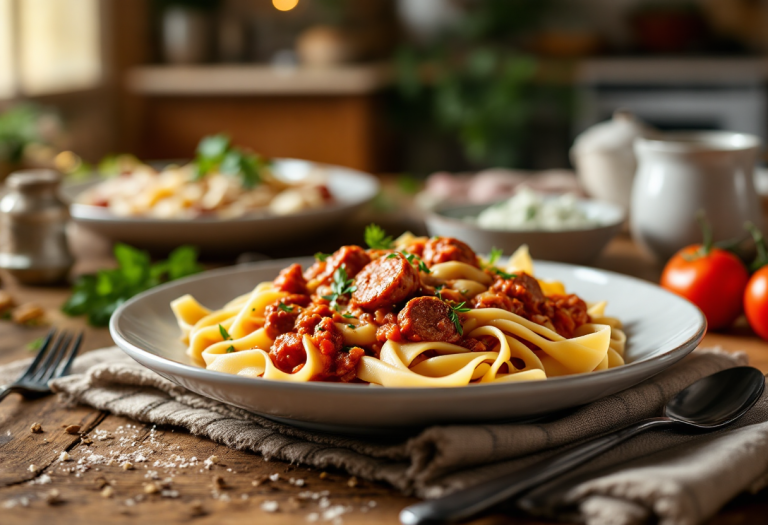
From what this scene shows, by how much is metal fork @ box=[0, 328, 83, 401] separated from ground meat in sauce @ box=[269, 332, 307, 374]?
513 millimetres

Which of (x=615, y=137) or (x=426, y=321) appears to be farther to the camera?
(x=615, y=137)

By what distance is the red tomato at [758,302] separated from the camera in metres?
1.93

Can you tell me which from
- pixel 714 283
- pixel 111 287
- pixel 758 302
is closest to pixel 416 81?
pixel 111 287

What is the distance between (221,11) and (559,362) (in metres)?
8.58

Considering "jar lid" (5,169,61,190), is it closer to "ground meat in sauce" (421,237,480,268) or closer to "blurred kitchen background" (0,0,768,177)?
"ground meat in sauce" (421,237,480,268)

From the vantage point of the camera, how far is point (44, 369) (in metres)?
1.76

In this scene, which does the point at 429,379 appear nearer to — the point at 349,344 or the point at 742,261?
the point at 349,344

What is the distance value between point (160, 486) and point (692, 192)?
183cm

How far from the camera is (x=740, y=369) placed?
1.51 meters

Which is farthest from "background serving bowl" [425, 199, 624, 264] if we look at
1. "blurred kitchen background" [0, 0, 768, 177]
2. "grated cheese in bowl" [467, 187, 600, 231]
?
"blurred kitchen background" [0, 0, 768, 177]

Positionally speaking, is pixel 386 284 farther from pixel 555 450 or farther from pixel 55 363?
pixel 55 363

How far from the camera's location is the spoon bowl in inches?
55.0

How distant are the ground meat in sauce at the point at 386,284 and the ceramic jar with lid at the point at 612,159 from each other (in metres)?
1.71

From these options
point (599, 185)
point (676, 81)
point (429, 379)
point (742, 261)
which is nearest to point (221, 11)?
point (676, 81)
